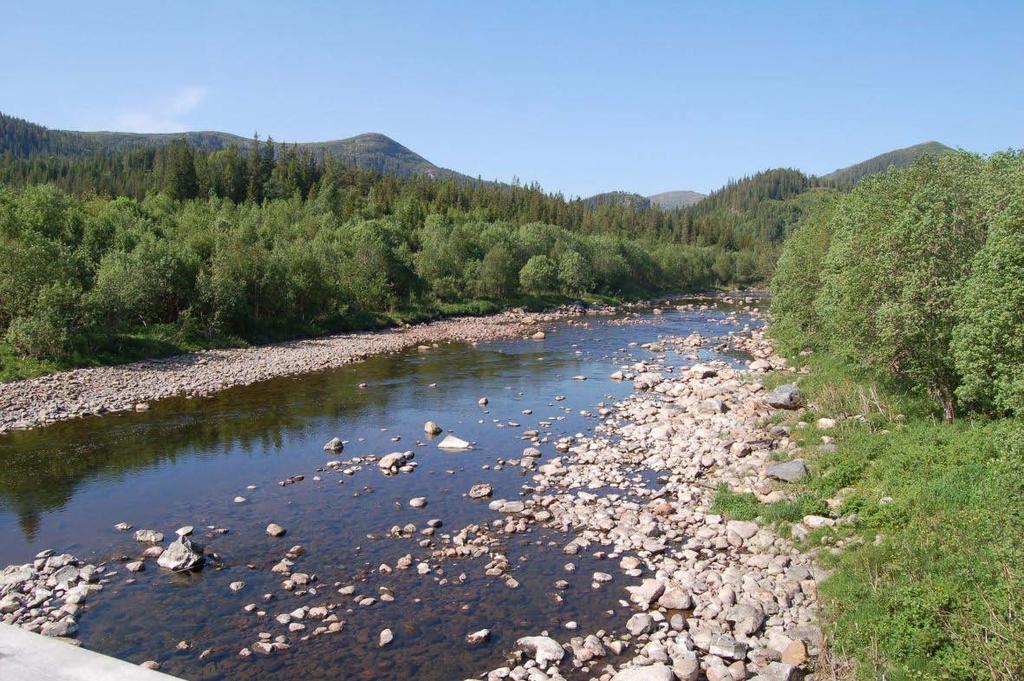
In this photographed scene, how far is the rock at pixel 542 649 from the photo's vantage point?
12203 mm

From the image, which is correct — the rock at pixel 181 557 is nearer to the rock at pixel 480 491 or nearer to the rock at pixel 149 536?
the rock at pixel 149 536

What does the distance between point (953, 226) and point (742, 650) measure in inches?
569

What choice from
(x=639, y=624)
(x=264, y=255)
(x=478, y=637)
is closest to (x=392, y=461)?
(x=478, y=637)

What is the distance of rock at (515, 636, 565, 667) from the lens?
1220 cm

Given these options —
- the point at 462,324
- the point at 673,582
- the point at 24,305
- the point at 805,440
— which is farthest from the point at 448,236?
the point at 673,582

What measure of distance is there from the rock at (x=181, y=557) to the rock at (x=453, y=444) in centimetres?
1050

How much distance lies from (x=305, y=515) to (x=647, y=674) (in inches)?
454

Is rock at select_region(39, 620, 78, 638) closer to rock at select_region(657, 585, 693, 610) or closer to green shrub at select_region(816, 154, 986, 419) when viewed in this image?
rock at select_region(657, 585, 693, 610)

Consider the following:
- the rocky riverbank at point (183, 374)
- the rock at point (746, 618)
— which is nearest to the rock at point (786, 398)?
the rock at point (746, 618)

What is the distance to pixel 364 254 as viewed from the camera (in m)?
67.4

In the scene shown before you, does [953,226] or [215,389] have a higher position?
[953,226]

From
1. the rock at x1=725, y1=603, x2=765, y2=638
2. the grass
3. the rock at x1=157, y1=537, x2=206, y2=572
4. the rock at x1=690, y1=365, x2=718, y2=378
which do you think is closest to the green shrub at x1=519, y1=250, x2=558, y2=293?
the rock at x1=690, y1=365, x2=718, y2=378

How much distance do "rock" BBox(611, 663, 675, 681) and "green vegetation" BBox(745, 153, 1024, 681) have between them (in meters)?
2.96

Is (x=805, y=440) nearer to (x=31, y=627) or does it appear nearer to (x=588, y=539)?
(x=588, y=539)
